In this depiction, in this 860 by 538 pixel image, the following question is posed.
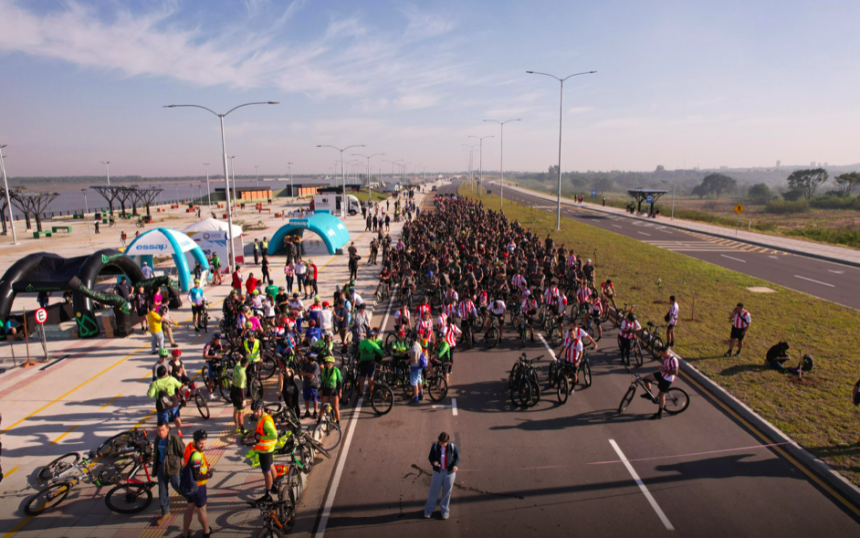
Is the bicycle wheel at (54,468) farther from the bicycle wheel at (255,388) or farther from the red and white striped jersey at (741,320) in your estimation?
the red and white striped jersey at (741,320)

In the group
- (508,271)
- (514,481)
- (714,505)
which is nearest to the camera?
(714,505)

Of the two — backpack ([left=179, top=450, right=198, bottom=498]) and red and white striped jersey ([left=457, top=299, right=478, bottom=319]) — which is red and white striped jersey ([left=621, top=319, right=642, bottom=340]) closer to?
red and white striped jersey ([left=457, top=299, right=478, bottom=319])

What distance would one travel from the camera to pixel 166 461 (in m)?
6.79

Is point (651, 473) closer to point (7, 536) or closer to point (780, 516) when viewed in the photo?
point (780, 516)

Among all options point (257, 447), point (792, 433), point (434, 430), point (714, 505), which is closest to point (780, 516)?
point (714, 505)

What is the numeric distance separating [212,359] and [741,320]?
1389 cm

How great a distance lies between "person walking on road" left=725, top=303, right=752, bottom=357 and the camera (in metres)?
12.9

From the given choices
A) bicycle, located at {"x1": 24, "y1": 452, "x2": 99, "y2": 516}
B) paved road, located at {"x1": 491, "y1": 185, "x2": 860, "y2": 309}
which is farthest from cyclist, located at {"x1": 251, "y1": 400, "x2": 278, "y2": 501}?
paved road, located at {"x1": 491, "y1": 185, "x2": 860, "y2": 309}

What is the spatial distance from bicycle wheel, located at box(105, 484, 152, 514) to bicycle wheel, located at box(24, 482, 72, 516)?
75 centimetres

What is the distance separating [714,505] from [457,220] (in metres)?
30.5

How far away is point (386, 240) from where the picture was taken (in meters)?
26.1

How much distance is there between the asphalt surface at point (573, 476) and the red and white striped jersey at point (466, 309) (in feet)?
10.6

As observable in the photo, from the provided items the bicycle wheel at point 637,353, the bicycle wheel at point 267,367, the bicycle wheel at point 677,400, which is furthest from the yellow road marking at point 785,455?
the bicycle wheel at point 267,367

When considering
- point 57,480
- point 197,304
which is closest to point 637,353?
point 57,480
